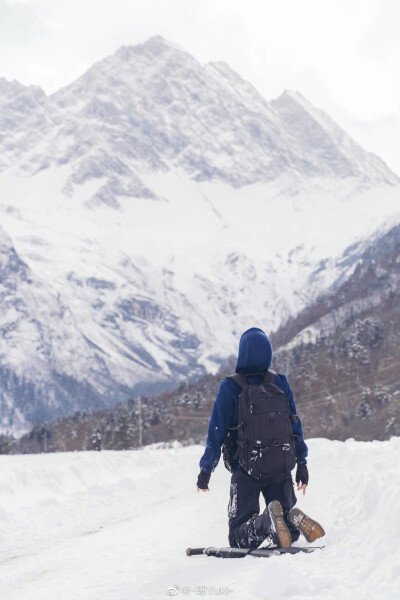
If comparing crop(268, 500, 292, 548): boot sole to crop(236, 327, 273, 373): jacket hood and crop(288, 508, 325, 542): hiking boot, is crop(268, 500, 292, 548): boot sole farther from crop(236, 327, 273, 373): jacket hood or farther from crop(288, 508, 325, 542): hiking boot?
crop(236, 327, 273, 373): jacket hood

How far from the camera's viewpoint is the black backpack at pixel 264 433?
731cm

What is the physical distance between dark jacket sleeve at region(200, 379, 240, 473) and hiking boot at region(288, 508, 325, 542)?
1025 mm

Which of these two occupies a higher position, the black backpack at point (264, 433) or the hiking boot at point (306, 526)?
the black backpack at point (264, 433)

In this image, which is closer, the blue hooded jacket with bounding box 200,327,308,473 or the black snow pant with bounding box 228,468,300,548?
the black snow pant with bounding box 228,468,300,548

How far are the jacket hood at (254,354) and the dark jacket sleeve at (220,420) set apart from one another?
0.25 meters

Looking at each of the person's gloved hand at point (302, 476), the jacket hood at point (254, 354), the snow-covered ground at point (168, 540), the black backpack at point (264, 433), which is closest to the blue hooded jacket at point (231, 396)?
the jacket hood at point (254, 354)

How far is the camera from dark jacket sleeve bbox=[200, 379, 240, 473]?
7523 millimetres

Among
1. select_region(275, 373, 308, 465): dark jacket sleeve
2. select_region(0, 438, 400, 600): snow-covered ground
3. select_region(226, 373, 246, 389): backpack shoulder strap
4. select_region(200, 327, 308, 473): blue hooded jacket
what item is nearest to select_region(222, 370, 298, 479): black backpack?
select_region(226, 373, 246, 389): backpack shoulder strap

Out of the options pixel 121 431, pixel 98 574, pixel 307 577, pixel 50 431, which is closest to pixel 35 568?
pixel 98 574

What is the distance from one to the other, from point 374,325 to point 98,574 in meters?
139

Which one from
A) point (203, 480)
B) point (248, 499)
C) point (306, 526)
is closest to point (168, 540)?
point (203, 480)

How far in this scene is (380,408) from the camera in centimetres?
9881

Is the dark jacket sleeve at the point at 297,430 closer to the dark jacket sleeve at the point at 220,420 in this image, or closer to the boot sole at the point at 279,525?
the dark jacket sleeve at the point at 220,420

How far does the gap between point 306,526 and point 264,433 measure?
102 centimetres
